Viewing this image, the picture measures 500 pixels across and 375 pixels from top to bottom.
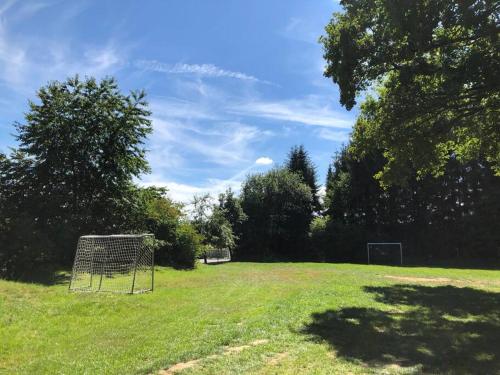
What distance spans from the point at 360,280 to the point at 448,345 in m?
11.2

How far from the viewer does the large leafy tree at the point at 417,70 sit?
1194cm

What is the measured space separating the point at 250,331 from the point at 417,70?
8.66 metres

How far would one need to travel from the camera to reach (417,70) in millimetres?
12859

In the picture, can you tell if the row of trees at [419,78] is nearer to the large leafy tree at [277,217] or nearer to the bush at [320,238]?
the bush at [320,238]

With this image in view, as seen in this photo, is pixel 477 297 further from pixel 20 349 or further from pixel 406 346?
pixel 20 349

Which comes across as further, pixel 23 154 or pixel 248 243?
pixel 248 243

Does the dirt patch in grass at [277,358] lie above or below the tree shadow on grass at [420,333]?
below

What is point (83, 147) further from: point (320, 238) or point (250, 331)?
point (320, 238)

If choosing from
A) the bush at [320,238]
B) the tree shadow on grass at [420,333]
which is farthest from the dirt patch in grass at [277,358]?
the bush at [320,238]

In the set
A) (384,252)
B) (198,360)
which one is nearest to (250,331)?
(198,360)

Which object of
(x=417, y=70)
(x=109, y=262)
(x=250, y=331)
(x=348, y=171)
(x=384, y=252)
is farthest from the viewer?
(x=348, y=171)

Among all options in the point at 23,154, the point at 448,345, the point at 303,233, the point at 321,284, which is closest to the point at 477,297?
the point at 321,284

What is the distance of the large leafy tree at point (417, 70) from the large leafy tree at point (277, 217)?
33.4 m

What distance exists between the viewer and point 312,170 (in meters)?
56.7
